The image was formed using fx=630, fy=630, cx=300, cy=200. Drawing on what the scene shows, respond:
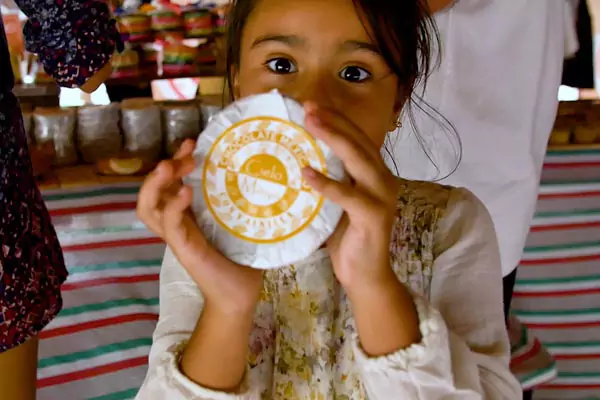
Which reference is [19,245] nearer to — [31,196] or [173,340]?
[31,196]

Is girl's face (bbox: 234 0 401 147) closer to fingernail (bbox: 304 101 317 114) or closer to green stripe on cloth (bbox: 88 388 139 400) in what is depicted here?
fingernail (bbox: 304 101 317 114)

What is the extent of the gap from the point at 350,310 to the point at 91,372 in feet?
3.11

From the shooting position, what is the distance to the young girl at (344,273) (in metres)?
0.59

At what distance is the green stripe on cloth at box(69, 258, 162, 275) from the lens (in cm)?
158

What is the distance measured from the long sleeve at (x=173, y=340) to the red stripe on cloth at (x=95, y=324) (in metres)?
0.79

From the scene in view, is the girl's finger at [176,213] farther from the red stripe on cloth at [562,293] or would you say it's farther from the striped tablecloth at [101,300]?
the red stripe on cloth at [562,293]

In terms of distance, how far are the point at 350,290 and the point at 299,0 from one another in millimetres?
321

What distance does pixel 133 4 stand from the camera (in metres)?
2.18

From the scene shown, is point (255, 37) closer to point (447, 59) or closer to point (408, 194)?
point (408, 194)

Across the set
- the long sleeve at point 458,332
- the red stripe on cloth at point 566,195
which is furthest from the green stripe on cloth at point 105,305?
the red stripe on cloth at point 566,195

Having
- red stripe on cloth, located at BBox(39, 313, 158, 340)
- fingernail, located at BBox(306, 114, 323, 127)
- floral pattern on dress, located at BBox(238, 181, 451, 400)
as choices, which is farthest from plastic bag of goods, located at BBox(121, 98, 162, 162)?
fingernail, located at BBox(306, 114, 323, 127)

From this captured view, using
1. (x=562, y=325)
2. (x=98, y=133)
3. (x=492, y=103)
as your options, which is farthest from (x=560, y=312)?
(x=98, y=133)

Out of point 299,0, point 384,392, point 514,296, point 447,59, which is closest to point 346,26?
point 299,0

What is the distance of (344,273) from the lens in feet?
2.08
